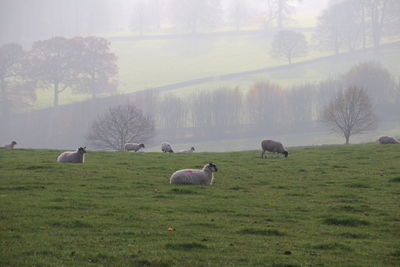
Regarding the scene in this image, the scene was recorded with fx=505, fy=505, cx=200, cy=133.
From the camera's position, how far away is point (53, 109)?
120 m

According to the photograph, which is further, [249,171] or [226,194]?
[249,171]

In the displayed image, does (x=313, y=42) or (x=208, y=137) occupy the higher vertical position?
(x=313, y=42)

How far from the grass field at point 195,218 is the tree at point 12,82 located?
10276cm

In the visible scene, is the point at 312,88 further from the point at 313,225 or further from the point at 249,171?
the point at 313,225

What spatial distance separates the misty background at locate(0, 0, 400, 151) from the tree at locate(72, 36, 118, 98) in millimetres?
271

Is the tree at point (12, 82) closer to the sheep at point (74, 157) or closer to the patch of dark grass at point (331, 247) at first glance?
the sheep at point (74, 157)

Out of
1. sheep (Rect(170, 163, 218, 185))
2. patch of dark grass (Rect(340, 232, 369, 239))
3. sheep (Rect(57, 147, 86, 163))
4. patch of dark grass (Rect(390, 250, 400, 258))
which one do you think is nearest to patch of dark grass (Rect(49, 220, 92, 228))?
patch of dark grass (Rect(340, 232, 369, 239))

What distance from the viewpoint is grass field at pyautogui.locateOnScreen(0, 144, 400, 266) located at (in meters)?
11.0

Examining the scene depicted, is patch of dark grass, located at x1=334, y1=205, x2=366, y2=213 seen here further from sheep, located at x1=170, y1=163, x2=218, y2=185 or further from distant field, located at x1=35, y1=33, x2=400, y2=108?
distant field, located at x1=35, y1=33, x2=400, y2=108

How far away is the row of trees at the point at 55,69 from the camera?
126m

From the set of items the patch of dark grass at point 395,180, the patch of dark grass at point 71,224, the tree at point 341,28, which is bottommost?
the patch of dark grass at point 71,224

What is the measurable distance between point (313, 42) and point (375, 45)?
64.8 feet

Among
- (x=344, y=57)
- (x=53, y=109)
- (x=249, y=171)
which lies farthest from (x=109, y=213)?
(x=344, y=57)

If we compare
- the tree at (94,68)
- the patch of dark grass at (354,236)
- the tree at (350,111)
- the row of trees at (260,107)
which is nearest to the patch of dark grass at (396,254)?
the patch of dark grass at (354,236)
